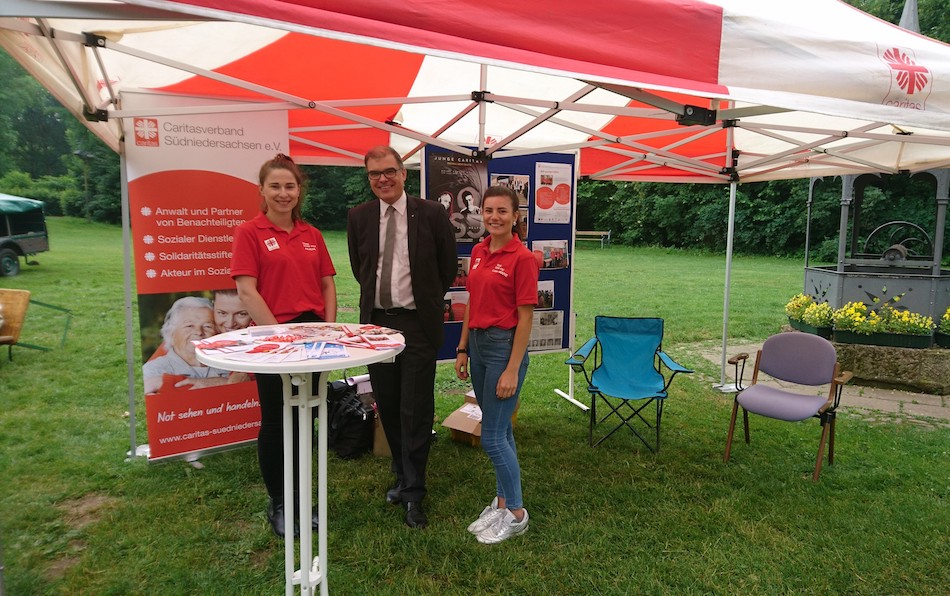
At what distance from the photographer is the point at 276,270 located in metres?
2.48

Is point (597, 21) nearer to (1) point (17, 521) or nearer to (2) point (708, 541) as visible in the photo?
(2) point (708, 541)

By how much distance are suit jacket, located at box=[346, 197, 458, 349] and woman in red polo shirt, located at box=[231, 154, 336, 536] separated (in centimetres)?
21

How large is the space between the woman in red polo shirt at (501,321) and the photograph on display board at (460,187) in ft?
4.46

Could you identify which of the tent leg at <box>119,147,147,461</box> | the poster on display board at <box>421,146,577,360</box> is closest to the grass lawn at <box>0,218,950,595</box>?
the tent leg at <box>119,147,147,461</box>

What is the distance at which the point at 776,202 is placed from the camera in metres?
24.4

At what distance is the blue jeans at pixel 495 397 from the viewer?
A: 2559 millimetres

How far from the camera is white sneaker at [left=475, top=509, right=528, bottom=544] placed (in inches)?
108

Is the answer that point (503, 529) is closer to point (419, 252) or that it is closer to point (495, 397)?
point (495, 397)

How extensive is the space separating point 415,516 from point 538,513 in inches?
26.6

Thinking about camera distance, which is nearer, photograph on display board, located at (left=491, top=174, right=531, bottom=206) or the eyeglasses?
the eyeglasses

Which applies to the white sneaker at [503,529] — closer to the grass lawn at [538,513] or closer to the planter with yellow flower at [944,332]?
the grass lawn at [538,513]

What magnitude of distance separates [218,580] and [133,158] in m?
2.30

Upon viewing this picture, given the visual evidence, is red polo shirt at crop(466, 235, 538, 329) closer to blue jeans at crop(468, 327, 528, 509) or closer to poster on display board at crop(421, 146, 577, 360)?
blue jeans at crop(468, 327, 528, 509)

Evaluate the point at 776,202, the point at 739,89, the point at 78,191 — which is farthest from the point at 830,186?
the point at 78,191
